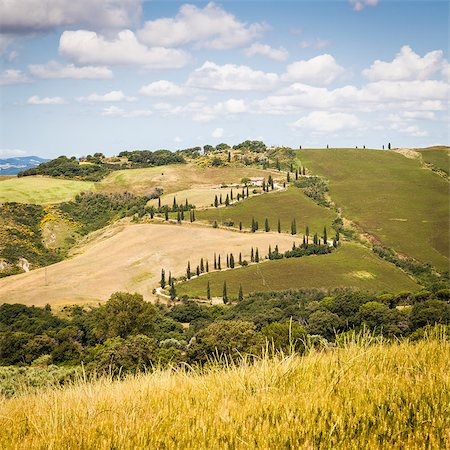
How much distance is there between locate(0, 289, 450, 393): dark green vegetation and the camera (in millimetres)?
57491

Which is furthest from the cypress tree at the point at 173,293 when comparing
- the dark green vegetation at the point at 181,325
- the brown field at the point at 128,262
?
the dark green vegetation at the point at 181,325

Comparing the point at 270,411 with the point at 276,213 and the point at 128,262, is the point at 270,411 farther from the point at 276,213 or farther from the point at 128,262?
the point at 276,213

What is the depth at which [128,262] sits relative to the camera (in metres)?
158

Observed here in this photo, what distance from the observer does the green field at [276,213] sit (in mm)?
178125

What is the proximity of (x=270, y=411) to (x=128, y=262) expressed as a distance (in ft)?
512

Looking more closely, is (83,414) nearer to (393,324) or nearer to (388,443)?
(388,443)

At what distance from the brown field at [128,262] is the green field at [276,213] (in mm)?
9159

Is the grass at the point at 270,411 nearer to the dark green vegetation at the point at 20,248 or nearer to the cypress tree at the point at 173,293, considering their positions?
the cypress tree at the point at 173,293

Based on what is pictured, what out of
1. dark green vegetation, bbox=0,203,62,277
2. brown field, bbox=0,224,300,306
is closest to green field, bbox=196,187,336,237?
brown field, bbox=0,224,300,306

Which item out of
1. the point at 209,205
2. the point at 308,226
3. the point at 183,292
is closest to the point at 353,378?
the point at 183,292

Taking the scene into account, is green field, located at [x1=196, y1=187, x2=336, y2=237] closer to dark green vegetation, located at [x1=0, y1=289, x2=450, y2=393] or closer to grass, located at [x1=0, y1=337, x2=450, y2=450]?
dark green vegetation, located at [x1=0, y1=289, x2=450, y2=393]

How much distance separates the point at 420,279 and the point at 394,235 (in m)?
34.0

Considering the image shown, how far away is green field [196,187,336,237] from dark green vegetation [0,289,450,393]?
189 ft

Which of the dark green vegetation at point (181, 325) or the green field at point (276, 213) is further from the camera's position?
the green field at point (276, 213)
